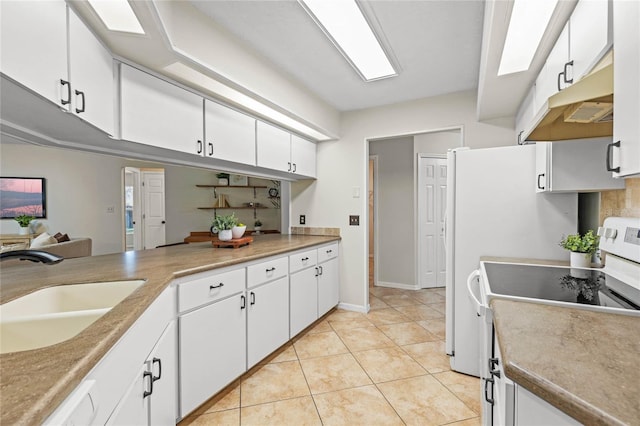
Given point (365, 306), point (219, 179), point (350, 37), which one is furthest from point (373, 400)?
point (350, 37)

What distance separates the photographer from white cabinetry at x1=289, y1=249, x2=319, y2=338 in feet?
8.71

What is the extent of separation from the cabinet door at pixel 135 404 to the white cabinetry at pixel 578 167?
7.30 ft

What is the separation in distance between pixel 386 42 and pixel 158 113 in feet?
5.21

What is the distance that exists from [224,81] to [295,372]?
2.13 m

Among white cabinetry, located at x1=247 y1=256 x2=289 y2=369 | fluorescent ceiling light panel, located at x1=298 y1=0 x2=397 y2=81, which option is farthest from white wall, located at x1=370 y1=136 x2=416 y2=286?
white cabinetry, located at x1=247 y1=256 x2=289 y2=369

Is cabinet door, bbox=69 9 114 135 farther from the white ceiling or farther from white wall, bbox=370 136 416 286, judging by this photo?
white wall, bbox=370 136 416 286

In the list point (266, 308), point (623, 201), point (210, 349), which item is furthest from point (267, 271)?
point (623, 201)

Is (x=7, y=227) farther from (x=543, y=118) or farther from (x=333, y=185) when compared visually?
(x=333, y=185)

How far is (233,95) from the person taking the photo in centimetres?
223

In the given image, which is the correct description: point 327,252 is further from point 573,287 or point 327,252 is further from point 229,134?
point 573,287

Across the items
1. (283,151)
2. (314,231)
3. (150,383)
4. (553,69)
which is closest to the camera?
(150,383)

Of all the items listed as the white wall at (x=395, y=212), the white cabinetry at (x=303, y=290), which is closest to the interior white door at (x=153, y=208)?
the white cabinetry at (x=303, y=290)

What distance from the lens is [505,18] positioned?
1.38 meters

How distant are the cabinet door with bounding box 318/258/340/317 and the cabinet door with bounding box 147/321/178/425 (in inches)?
69.5
